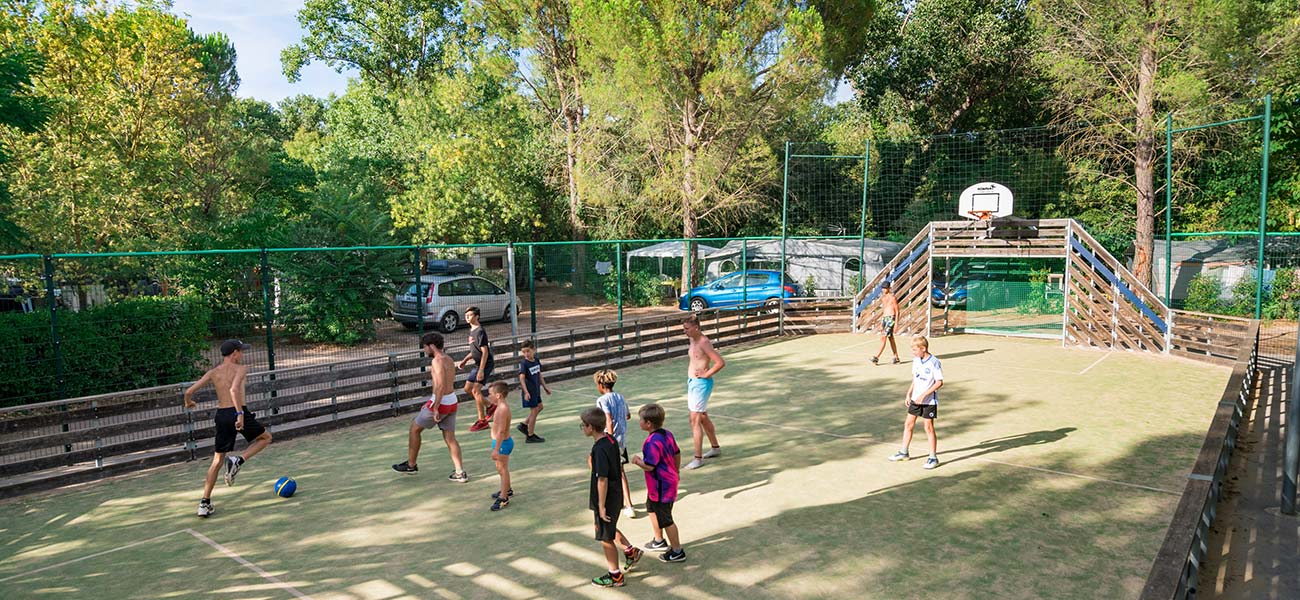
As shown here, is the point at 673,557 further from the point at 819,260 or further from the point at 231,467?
the point at 819,260

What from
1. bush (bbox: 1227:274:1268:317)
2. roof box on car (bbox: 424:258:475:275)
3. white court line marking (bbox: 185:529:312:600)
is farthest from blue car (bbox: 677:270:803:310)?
white court line marking (bbox: 185:529:312:600)

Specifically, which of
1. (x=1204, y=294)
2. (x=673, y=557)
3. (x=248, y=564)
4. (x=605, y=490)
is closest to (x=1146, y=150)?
(x=1204, y=294)

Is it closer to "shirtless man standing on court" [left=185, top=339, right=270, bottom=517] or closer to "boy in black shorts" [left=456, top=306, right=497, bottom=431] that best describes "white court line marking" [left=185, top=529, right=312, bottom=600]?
"shirtless man standing on court" [left=185, top=339, right=270, bottom=517]

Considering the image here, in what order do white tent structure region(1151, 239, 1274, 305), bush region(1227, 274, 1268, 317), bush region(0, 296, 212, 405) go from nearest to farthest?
Result: bush region(0, 296, 212, 405)
bush region(1227, 274, 1268, 317)
white tent structure region(1151, 239, 1274, 305)

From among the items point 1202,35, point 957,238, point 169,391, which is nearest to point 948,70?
point 1202,35

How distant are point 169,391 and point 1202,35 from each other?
2572cm

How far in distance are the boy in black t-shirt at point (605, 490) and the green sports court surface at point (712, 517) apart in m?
0.23

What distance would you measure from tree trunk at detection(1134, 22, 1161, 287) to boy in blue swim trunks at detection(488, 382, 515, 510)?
21.8 metres

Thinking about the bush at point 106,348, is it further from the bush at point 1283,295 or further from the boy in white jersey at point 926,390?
the bush at point 1283,295

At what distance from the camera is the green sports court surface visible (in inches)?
240

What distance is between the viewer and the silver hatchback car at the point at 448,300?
66.2ft

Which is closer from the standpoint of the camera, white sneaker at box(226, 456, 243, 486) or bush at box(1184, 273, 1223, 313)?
white sneaker at box(226, 456, 243, 486)

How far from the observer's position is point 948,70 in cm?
3369

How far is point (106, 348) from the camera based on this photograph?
38.9 ft
